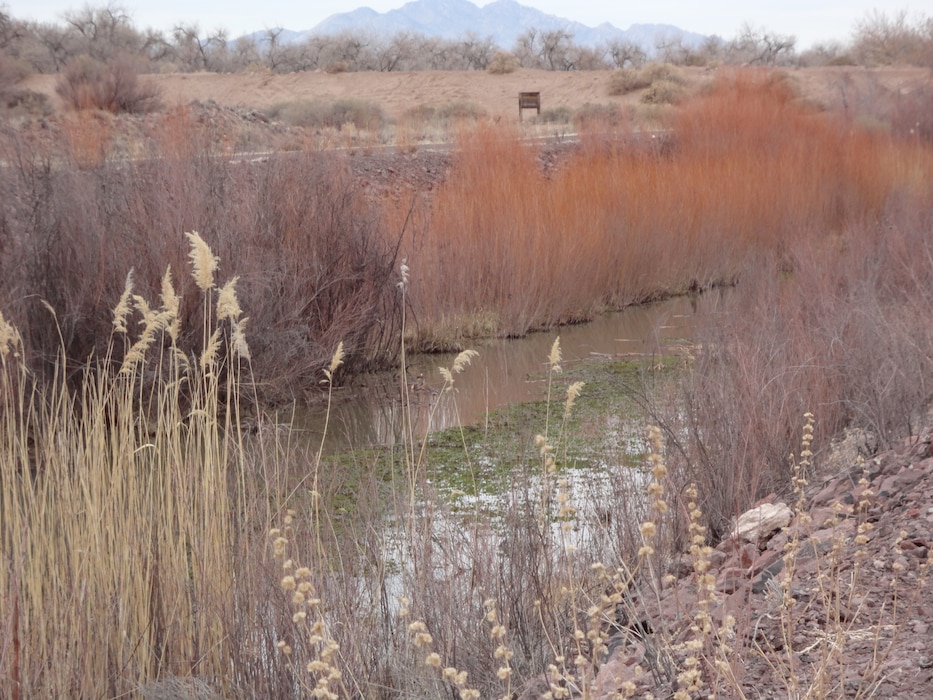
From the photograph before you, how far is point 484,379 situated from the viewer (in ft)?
29.8

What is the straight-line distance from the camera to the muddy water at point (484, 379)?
25.5 feet

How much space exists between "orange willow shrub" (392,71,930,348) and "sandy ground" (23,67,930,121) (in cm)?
1841

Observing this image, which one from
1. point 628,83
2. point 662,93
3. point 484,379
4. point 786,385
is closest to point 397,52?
point 628,83

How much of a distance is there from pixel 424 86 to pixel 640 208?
27730mm

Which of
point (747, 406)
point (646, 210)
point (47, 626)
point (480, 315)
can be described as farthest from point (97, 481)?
point (646, 210)

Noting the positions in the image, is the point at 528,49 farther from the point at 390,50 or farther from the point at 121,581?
the point at 121,581

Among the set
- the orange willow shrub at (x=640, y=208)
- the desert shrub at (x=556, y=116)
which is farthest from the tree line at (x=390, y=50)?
the orange willow shrub at (x=640, y=208)

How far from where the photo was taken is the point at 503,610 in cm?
348

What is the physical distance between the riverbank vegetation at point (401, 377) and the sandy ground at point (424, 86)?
1912 centimetres

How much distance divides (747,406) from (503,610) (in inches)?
87.1

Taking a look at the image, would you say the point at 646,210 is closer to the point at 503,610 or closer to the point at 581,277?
the point at 581,277

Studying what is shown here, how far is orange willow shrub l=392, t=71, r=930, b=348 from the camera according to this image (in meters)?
11.0

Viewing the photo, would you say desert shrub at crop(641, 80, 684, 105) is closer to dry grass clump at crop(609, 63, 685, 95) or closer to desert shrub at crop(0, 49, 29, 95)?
dry grass clump at crop(609, 63, 685, 95)

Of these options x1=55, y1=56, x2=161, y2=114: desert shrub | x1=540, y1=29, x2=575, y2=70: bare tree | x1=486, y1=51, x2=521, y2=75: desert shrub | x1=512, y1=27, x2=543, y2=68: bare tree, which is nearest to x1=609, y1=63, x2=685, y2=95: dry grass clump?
x1=486, y1=51, x2=521, y2=75: desert shrub
